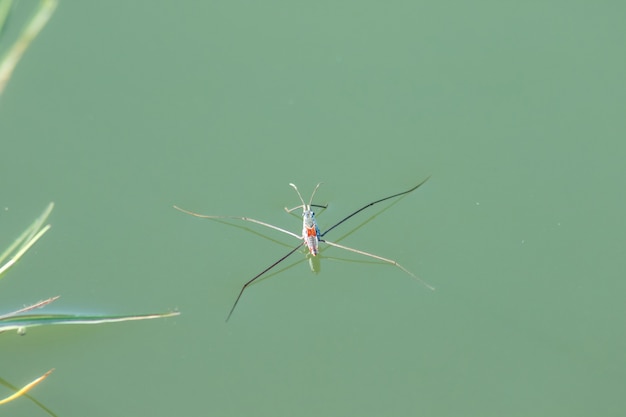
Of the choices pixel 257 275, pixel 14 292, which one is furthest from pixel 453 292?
pixel 14 292

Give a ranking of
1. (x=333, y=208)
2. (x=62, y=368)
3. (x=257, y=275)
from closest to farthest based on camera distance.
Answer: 1. (x=62, y=368)
2. (x=257, y=275)
3. (x=333, y=208)

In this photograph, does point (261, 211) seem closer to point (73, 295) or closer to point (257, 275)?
point (257, 275)

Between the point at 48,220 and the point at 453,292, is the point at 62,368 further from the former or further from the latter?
the point at 453,292

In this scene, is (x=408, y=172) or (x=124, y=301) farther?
(x=408, y=172)

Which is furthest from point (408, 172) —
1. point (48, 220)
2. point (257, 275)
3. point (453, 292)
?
point (48, 220)

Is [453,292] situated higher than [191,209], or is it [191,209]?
[191,209]

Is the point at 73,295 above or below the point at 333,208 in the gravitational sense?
below

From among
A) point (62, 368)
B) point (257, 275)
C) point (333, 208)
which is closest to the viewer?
point (62, 368)

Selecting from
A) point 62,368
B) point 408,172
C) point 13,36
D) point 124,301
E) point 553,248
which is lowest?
point 62,368

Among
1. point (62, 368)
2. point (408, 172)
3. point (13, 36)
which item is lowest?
point (62, 368)
